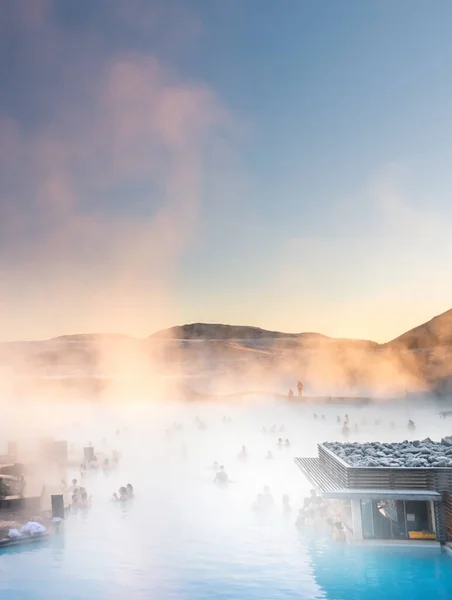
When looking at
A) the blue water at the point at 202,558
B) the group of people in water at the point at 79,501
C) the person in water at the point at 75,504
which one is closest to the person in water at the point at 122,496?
the blue water at the point at 202,558

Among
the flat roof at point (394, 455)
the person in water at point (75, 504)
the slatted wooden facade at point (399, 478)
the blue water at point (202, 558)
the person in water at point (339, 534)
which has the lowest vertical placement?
the blue water at point (202, 558)

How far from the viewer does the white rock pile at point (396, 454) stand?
55.9 ft

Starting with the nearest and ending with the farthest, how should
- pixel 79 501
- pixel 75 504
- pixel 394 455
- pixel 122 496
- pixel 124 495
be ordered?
1. pixel 394 455
2. pixel 75 504
3. pixel 79 501
4. pixel 122 496
5. pixel 124 495

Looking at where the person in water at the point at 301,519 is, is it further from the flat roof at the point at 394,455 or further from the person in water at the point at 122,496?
the person in water at the point at 122,496

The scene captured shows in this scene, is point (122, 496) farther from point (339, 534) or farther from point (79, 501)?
point (339, 534)

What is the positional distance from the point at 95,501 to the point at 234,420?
217 feet

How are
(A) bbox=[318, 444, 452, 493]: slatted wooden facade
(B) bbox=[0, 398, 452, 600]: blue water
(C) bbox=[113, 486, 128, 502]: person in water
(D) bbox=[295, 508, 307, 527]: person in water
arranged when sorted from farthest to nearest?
(C) bbox=[113, 486, 128, 502]: person in water < (D) bbox=[295, 508, 307, 527]: person in water < (A) bbox=[318, 444, 452, 493]: slatted wooden facade < (B) bbox=[0, 398, 452, 600]: blue water

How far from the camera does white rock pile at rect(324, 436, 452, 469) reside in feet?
55.9

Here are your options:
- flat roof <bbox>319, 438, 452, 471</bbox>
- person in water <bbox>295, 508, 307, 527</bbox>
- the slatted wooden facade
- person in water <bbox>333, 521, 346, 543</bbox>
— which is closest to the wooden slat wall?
the slatted wooden facade

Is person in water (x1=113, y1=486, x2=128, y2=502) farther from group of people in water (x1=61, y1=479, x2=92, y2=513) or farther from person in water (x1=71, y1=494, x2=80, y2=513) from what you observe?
person in water (x1=71, y1=494, x2=80, y2=513)

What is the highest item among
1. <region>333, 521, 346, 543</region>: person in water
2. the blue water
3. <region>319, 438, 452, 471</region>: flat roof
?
<region>319, 438, 452, 471</region>: flat roof

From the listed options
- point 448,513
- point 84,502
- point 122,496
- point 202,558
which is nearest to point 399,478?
point 448,513

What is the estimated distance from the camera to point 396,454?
18953 mm

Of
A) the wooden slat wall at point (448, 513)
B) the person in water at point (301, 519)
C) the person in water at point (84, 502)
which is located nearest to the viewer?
the wooden slat wall at point (448, 513)
